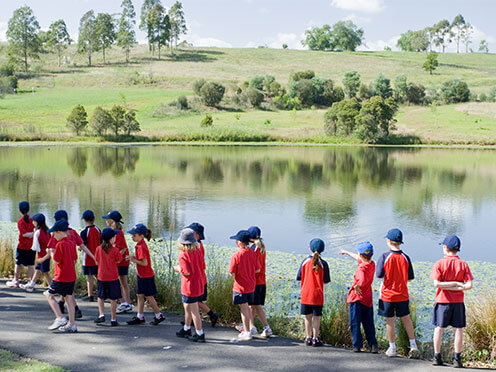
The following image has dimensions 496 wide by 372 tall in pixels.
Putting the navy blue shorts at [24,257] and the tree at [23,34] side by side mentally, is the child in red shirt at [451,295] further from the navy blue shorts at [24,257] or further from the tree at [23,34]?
the tree at [23,34]

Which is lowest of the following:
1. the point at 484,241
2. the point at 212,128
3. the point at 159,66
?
the point at 484,241

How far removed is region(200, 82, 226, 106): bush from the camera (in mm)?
84375

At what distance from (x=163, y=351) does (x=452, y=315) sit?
12.0 feet

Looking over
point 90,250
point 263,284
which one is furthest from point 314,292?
point 90,250

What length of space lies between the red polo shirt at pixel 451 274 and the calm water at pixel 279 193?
866cm

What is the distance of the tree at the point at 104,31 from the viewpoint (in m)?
124

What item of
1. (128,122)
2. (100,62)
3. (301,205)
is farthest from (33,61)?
(301,205)

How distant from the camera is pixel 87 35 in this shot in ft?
406

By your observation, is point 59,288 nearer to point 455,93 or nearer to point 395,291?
point 395,291

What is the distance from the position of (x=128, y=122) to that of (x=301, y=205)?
136 feet

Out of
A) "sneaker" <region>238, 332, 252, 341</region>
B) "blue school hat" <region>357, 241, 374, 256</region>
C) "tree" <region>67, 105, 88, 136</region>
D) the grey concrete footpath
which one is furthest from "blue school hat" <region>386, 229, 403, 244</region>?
"tree" <region>67, 105, 88, 136</region>

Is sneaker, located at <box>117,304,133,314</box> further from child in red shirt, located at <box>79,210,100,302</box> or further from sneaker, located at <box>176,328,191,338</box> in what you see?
sneaker, located at <box>176,328,191,338</box>

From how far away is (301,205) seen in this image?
24.5 metres

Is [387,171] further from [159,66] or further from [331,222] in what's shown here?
[159,66]
